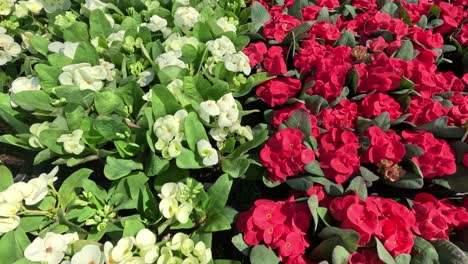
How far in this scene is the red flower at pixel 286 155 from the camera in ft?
5.87

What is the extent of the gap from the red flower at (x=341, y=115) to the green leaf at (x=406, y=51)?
488 mm

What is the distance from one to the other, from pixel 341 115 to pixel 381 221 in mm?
653

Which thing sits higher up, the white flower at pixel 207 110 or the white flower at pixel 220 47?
the white flower at pixel 220 47

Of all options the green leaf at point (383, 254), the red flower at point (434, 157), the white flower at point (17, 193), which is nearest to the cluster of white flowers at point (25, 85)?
the white flower at point (17, 193)

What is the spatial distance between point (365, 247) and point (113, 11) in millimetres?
2244

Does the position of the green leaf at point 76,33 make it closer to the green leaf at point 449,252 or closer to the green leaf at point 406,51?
the green leaf at point 406,51

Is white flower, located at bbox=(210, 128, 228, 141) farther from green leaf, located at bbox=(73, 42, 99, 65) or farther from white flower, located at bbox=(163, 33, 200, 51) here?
green leaf, located at bbox=(73, 42, 99, 65)

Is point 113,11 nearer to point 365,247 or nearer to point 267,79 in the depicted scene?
point 267,79

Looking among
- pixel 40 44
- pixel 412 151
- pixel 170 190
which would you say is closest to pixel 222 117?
pixel 170 190

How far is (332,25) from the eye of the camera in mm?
2590

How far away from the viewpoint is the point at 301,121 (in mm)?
1905

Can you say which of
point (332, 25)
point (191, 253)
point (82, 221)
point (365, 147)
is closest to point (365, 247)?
point (365, 147)

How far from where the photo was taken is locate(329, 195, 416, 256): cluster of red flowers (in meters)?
1.50

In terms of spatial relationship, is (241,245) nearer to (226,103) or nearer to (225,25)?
(226,103)
